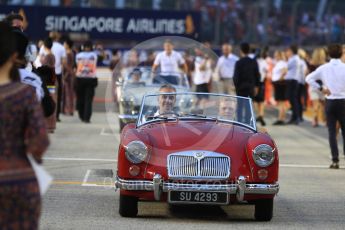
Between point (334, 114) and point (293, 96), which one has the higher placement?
point (334, 114)

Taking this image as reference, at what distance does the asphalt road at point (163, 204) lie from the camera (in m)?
9.76

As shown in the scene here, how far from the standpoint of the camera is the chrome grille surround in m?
9.71

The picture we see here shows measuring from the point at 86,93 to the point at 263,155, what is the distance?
1309cm

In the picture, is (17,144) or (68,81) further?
(68,81)

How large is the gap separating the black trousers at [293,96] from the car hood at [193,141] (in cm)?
1371

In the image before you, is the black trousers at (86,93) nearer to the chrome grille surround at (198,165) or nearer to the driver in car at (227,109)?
the driver in car at (227,109)

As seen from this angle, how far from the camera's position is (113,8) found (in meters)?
33.9

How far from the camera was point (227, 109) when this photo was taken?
11.2 metres

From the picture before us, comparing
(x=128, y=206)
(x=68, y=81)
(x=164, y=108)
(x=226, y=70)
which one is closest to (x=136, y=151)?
(x=128, y=206)

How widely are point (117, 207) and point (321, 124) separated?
1428cm

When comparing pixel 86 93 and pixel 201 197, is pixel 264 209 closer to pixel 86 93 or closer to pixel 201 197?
pixel 201 197

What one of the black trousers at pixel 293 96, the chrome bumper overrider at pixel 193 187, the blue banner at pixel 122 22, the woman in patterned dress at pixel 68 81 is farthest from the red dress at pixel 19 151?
the blue banner at pixel 122 22

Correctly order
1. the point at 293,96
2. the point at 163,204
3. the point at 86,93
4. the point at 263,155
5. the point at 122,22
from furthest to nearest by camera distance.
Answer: the point at 122,22, the point at 293,96, the point at 86,93, the point at 163,204, the point at 263,155

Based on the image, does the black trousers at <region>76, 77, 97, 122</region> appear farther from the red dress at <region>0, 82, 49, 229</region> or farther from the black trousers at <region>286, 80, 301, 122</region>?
the red dress at <region>0, 82, 49, 229</region>
